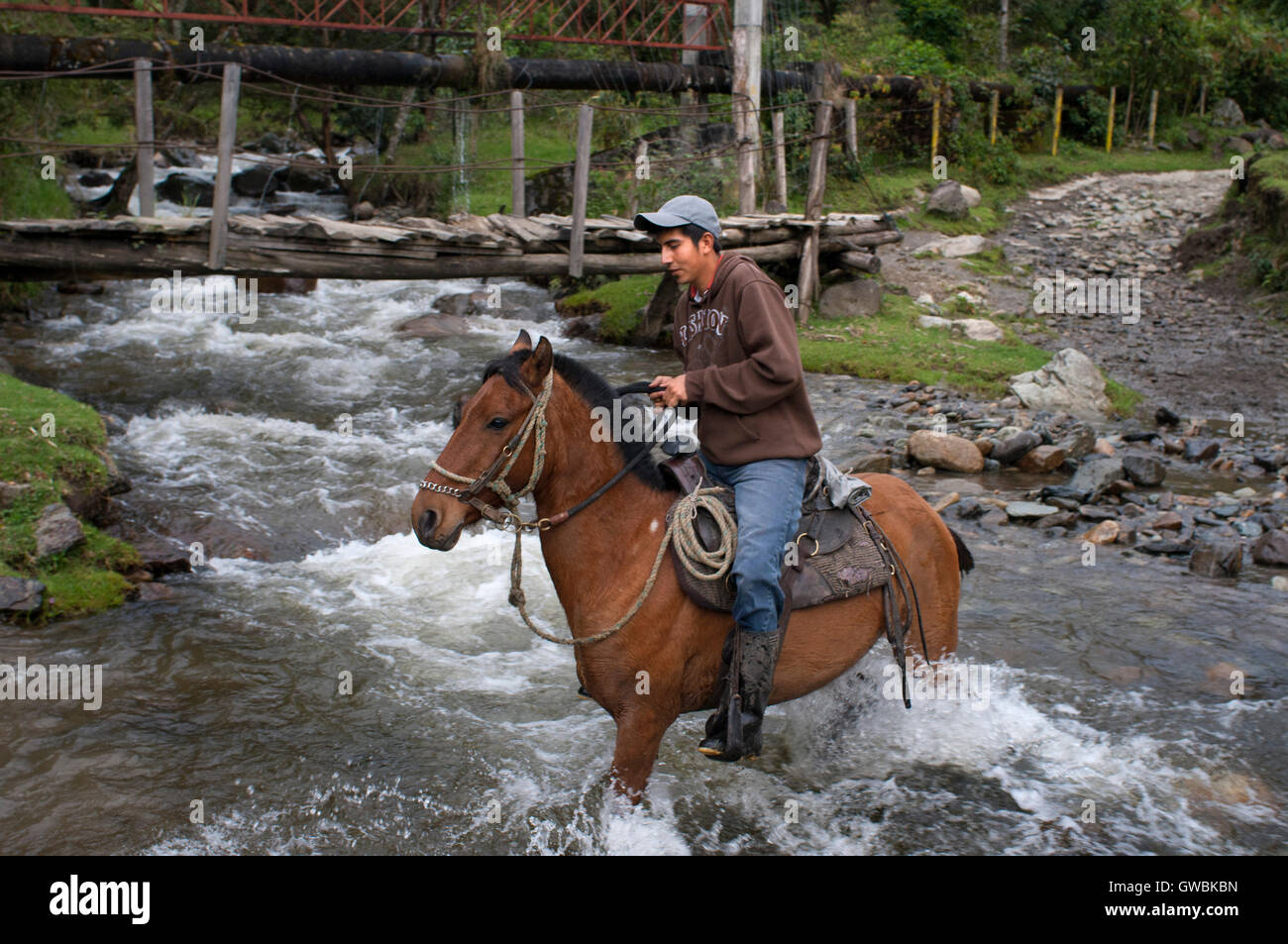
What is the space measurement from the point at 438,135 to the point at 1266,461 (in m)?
20.5

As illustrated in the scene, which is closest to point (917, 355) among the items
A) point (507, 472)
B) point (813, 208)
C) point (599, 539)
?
point (813, 208)

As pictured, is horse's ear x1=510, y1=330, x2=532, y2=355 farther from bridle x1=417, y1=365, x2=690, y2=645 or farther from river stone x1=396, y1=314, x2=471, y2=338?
river stone x1=396, y1=314, x2=471, y2=338

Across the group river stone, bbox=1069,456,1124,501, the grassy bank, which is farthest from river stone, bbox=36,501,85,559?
river stone, bbox=1069,456,1124,501

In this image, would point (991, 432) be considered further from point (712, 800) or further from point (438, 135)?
point (438, 135)

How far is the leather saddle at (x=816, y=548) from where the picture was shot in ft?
14.5

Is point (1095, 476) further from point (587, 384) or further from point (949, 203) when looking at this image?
point (949, 203)

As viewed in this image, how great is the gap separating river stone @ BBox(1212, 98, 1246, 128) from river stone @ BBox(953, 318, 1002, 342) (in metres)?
19.9

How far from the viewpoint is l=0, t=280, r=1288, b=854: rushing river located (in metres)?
5.03

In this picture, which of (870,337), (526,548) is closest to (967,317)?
(870,337)

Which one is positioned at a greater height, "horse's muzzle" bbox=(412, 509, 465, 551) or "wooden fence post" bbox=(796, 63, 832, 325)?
"wooden fence post" bbox=(796, 63, 832, 325)

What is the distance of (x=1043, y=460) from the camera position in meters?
10.2

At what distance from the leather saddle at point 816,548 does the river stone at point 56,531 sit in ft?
17.6

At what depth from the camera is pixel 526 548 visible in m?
9.61

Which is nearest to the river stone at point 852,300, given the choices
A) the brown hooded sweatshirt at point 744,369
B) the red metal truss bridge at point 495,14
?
the red metal truss bridge at point 495,14
